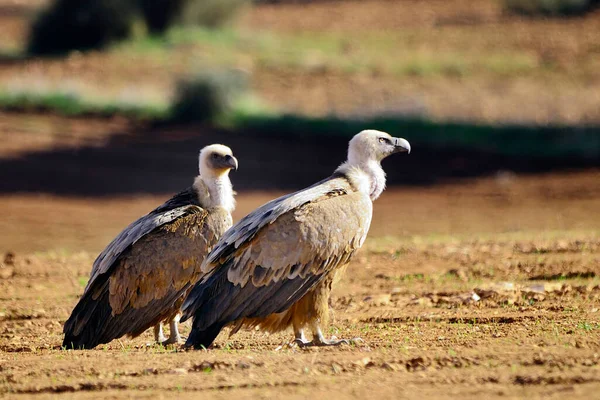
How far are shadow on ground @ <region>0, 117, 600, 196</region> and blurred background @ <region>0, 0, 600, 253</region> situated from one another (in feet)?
0.18

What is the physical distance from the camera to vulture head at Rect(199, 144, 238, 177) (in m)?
10.3

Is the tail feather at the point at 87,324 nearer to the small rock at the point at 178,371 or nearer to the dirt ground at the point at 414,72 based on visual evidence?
the small rock at the point at 178,371

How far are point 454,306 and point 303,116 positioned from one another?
16.9 m

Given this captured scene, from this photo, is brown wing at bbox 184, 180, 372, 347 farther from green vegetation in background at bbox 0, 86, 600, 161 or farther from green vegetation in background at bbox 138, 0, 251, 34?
green vegetation in background at bbox 138, 0, 251, 34

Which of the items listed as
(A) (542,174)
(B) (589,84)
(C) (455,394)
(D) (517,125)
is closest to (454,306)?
(C) (455,394)

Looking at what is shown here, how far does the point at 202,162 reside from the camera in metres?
10.4

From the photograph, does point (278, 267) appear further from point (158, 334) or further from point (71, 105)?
point (71, 105)

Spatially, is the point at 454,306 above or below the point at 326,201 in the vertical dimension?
below

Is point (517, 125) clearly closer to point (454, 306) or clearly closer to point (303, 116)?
point (303, 116)

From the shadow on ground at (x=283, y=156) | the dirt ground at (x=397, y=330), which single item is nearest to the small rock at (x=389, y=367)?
the dirt ground at (x=397, y=330)

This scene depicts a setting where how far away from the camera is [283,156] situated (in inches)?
979

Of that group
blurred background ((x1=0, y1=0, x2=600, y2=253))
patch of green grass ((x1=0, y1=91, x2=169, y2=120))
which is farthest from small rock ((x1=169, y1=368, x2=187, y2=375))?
patch of green grass ((x1=0, y1=91, x2=169, y2=120))

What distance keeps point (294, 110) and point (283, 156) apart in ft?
13.0

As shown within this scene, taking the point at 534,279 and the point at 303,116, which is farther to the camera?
the point at 303,116
